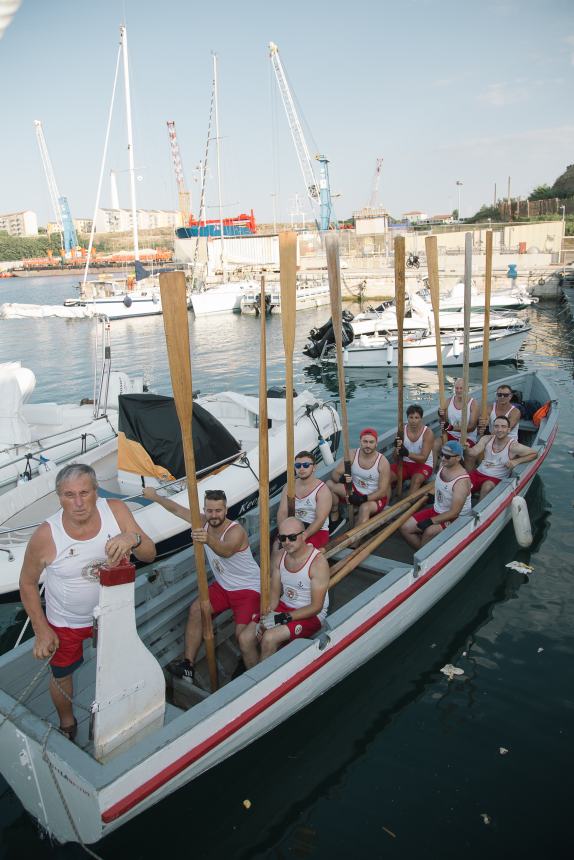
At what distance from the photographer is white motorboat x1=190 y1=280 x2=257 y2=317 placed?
42875 mm

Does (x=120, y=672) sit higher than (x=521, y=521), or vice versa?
(x=120, y=672)

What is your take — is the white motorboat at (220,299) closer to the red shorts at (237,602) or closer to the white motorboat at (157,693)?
the white motorboat at (157,693)

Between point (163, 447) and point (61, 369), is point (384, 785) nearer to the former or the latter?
point (163, 447)

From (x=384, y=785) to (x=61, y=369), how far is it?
2515 centimetres

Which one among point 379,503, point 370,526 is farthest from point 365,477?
point 370,526

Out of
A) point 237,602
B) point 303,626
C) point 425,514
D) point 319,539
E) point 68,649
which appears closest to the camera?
point 68,649

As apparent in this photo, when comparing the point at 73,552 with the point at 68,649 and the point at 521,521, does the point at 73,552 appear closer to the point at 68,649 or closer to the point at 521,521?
the point at 68,649

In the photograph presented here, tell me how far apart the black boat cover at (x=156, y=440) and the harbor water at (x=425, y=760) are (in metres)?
2.69

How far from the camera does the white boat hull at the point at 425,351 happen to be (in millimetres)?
21406

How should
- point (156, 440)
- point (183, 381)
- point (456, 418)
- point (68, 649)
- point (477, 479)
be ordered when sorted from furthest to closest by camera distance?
point (456, 418) < point (477, 479) < point (156, 440) < point (183, 381) < point (68, 649)

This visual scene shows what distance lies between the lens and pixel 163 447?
28.0ft

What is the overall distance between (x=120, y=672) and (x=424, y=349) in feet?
64.0

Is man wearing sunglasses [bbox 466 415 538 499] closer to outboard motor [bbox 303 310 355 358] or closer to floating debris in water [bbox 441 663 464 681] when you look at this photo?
floating debris in water [bbox 441 663 464 681]

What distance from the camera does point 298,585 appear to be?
546 cm
